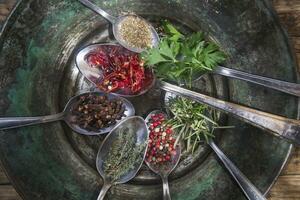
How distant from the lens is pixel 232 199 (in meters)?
1.52

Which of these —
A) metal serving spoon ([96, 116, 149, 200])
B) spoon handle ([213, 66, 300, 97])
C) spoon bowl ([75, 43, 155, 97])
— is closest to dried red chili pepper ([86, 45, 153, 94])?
spoon bowl ([75, 43, 155, 97])

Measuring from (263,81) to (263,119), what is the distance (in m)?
0.24

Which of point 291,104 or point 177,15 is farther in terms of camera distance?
point 177,15

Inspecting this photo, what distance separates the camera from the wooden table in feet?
5.26

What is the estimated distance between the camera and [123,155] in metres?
1.51

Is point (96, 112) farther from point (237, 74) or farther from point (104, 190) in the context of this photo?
point (237, 74)

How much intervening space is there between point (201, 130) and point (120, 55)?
0.37 meters

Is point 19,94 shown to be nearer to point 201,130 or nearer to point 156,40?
point 156,40

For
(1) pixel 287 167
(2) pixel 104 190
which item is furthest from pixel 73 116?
(1) pixel 287 167

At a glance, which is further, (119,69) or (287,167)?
(287,167)

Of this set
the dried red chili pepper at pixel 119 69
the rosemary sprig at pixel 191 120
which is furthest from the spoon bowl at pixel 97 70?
the rosemary sprig at pixel 191 120

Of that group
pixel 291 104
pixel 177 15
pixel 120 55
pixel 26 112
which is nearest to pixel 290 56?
pixel 291 104

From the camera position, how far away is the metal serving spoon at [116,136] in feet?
4.98

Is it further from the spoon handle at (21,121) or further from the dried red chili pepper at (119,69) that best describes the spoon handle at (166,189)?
the spoon handle at (21,121)
